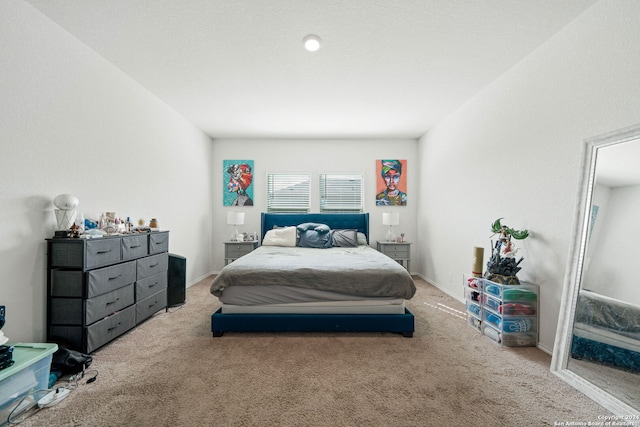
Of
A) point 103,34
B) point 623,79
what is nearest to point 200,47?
point 103,34

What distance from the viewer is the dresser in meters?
2.04

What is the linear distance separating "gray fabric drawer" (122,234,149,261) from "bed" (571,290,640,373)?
371cm

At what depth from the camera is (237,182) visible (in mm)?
5145

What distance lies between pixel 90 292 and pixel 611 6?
4.31m

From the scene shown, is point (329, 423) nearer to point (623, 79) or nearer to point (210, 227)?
point (623, 79)

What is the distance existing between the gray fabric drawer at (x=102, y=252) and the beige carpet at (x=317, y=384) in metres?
0.75

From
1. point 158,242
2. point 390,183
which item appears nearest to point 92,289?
point 158,242

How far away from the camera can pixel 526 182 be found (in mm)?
2514

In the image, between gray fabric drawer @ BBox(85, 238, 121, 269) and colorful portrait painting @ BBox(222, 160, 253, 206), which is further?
colorful portrait painting @ BBox(222, 160, 253, 206)

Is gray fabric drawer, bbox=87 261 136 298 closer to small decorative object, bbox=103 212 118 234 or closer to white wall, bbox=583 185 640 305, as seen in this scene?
small decorative object, bbox=103 212 118 234

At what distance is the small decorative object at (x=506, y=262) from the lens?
240 cm

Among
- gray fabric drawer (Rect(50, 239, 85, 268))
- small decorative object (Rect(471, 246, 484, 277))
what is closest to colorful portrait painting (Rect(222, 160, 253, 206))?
gray fabric drawer (Rect(50, 239, 85, 268))

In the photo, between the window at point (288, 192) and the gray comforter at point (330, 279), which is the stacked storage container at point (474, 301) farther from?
the window at point (288, 192)

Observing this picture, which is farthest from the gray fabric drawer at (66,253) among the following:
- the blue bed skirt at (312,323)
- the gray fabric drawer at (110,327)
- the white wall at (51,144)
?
the blue bed skirt at (312,323)
